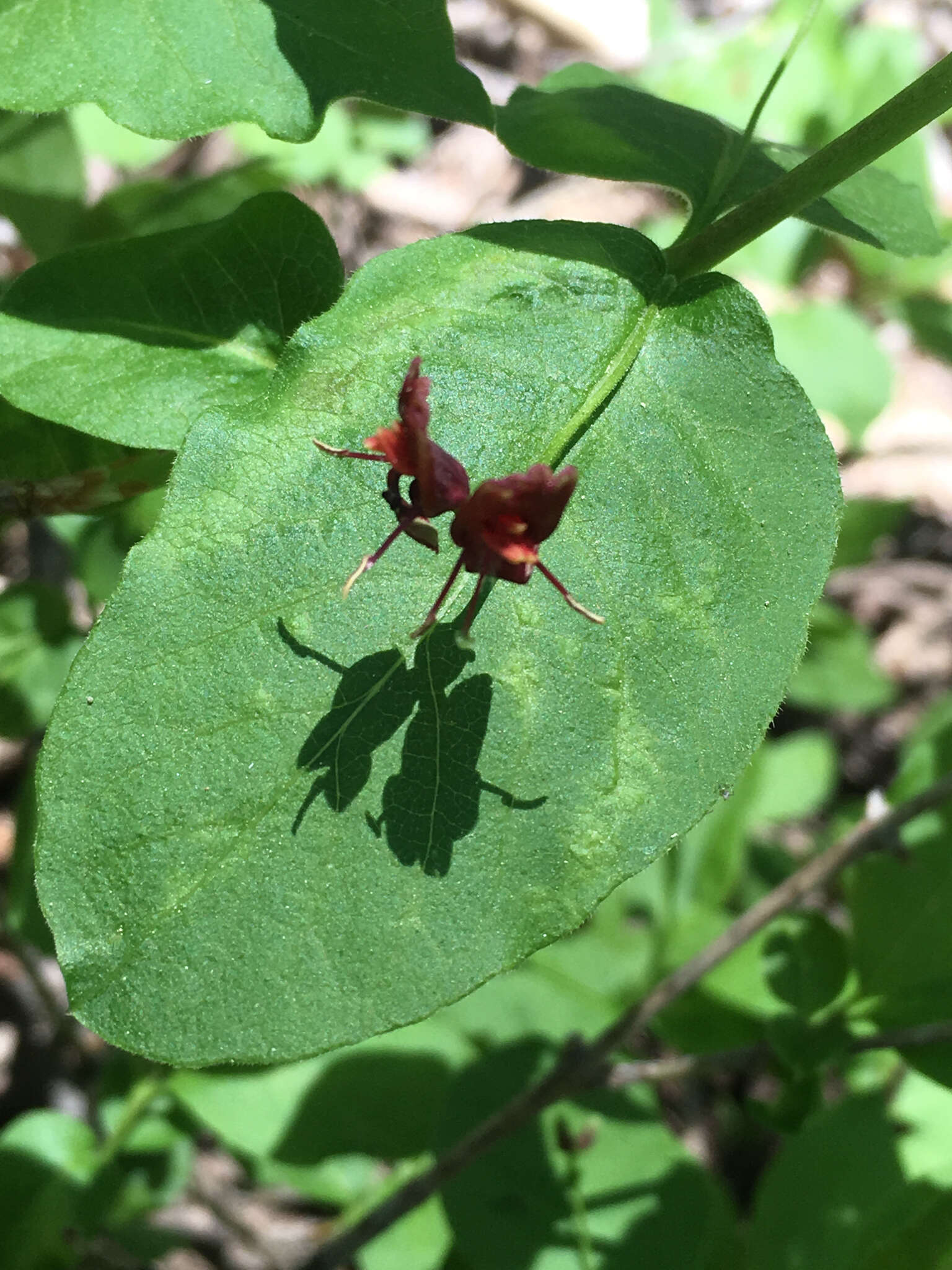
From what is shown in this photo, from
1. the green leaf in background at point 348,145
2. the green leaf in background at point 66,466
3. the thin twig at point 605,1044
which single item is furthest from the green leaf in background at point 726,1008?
the green leaf in background at point 348,145

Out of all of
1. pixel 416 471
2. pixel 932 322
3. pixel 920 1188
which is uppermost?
pixel 932 322

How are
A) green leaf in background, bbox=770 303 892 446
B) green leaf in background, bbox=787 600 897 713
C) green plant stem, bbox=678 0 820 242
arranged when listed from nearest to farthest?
green plant stem, bbox=678 0 820 242
green leaf in background, bbox=770 303 892 446
green leaf in background, bbox=787 600 897 713

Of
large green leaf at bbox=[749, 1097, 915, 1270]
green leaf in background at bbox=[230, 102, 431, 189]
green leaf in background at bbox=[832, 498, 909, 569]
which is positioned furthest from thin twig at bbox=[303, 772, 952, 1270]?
green leaf in background at bbox=[230, 102, 431, 189]

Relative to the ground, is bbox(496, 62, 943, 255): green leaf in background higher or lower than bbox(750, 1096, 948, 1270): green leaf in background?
higher

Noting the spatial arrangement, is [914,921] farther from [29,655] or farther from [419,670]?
[29,655]

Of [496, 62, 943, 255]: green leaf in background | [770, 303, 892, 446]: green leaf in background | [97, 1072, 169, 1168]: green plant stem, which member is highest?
Result: [770, 303, 892, 446]: green leaf in background

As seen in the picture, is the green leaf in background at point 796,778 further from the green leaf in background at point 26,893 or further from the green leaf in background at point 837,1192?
the green leaf in background at point 26,893

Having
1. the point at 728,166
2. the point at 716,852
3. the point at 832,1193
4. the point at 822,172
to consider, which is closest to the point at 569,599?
the point at 822,172

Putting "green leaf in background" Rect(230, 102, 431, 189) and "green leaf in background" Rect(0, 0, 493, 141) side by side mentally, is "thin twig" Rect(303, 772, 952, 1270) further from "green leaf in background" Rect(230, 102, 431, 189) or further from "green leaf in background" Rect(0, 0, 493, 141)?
"green leaf in background" Rect(230, 102, 431, 189)
